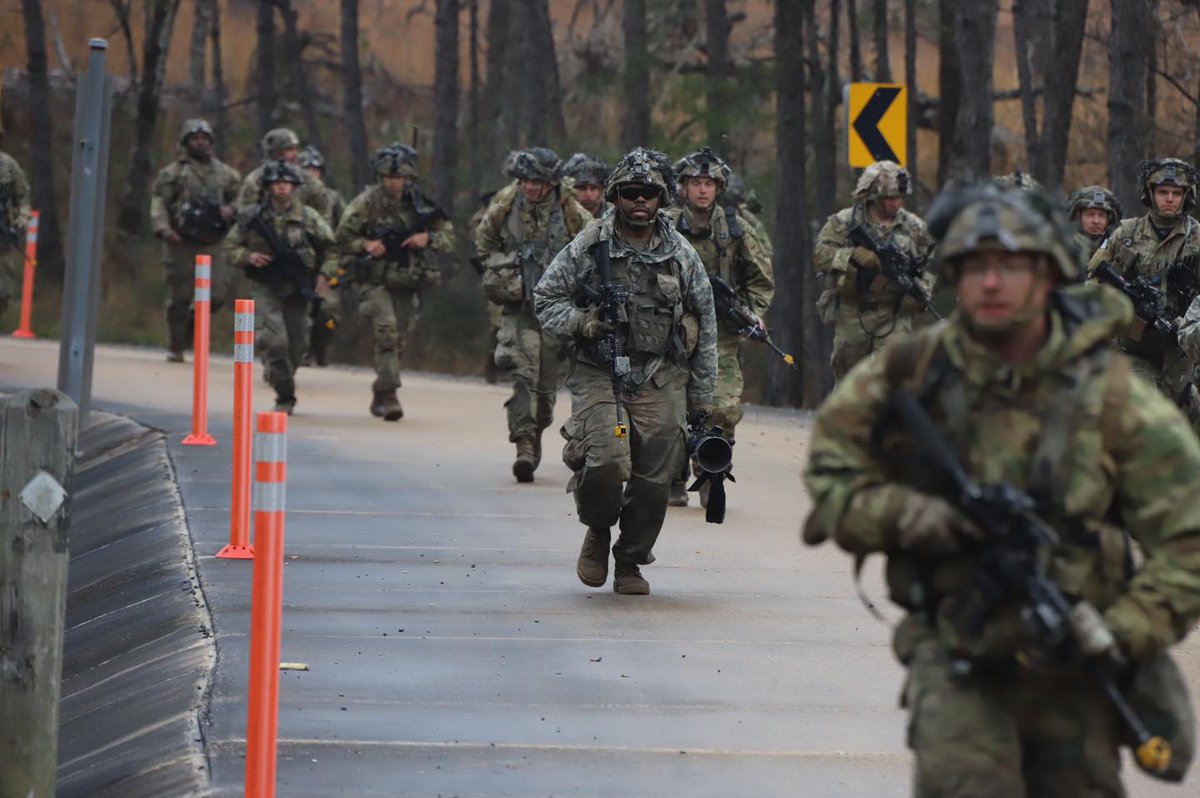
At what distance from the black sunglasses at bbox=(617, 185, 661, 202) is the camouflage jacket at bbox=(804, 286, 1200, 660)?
5538mm

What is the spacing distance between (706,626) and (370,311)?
29.7ft

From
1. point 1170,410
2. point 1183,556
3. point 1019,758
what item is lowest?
point 1019,758

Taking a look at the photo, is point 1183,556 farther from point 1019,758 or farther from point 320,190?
point 320,190

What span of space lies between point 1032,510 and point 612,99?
4485 cm

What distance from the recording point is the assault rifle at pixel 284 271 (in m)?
18.5

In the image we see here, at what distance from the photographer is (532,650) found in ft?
31.1

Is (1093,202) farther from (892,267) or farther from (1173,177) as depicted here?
(1173,177)

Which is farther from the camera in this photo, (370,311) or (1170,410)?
(370,311)

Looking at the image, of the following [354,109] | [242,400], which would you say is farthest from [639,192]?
[354,109]

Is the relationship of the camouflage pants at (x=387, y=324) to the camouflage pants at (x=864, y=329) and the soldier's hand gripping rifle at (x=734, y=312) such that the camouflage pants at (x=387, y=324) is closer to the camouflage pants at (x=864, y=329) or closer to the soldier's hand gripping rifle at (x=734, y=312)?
the camouflage pants at (x=864, y=329)

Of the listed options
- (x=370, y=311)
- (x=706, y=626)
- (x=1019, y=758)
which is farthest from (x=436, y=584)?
(x=370, y=311)

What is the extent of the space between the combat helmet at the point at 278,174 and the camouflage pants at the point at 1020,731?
14475 mm

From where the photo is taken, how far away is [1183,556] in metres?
4.75

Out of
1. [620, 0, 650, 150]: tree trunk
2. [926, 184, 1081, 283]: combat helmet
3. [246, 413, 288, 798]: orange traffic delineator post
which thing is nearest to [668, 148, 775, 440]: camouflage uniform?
[246, 413, 288, 798]: orange traffic delineator post
